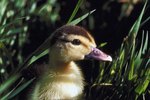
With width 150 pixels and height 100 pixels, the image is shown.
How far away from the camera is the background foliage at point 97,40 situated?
8.34ft

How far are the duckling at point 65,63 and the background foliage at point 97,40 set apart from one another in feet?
0.19

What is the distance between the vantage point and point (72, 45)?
2.68 m

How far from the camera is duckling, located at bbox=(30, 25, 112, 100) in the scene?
8.51 feet

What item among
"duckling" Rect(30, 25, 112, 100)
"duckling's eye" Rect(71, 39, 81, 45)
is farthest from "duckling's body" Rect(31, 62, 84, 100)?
"duckling's eye" Rect(71, 39, 81, 45)

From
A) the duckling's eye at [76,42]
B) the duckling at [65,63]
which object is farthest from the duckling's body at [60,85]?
the duckling's eye at [76,42]

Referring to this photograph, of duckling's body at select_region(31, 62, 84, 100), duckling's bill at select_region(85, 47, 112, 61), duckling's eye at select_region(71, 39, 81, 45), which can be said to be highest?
duckling's eye at select_region(71, 39, 81, 45)

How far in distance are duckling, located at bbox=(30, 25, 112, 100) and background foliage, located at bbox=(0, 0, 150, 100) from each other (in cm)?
6

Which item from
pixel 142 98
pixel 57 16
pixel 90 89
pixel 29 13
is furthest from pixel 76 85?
pixel 57 16

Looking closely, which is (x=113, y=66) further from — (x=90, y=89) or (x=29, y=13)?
(x=29, y=13)

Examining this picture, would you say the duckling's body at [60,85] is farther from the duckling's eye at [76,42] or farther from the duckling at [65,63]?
the duckling's eye at [76,42]

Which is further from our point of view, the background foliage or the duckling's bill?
the duckling's bill

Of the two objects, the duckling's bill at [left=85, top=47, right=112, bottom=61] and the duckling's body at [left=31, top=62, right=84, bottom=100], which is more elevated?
the duckling's bill at [left=85, top=47, right=112, bottom=61]

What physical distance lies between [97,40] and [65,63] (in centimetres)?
119

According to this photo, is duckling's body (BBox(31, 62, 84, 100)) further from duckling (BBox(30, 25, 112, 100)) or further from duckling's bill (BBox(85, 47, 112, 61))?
duckling's bill (BBox(85, 47, 112, 61))
